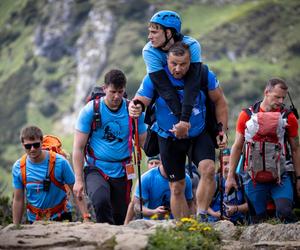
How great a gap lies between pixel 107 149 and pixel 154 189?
1317 millimetres

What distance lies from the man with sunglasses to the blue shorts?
7.49 ft

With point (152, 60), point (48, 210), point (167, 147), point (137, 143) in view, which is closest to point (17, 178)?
point (48, 210)

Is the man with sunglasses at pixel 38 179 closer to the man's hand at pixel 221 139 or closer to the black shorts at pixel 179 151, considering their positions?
the black shorts at pixel 179 151

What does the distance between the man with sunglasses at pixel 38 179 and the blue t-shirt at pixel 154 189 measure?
49.4 inches

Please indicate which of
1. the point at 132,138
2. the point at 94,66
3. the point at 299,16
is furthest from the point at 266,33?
the point at 132,138

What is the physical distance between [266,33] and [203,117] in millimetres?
161068

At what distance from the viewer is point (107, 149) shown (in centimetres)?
1137

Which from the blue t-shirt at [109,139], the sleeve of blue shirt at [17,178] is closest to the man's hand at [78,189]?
the blue t-shirt at [109,139]

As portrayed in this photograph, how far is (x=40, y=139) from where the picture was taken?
1132cm

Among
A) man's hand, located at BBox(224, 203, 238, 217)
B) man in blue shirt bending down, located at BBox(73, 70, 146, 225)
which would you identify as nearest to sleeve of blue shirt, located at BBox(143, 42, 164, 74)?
man in blue shirt bending down, located at BBox(73, 70, 146, 225)

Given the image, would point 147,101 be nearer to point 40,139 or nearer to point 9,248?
point 40,139

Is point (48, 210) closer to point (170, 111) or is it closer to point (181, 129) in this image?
point (170, 111)

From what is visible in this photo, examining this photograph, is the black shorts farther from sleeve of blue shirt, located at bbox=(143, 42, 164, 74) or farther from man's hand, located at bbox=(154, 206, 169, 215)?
man's hand, located at bbox=(154, 206, 169, 215)

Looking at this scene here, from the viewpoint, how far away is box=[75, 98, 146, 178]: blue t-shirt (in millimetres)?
11305
